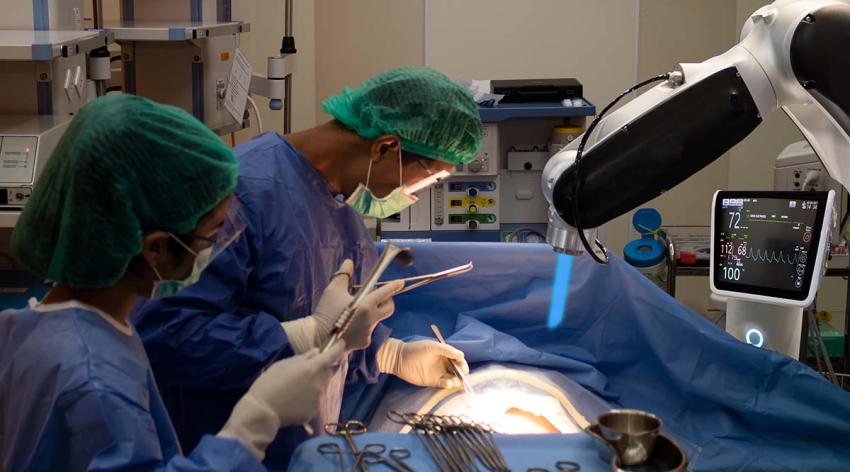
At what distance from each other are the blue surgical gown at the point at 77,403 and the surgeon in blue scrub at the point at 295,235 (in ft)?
1.34

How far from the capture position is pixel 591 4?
16.7 feet

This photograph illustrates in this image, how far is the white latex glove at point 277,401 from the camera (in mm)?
1445

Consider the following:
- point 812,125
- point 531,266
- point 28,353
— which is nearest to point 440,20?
point 531,266

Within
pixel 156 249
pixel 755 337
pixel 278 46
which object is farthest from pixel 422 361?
pixel 278 46

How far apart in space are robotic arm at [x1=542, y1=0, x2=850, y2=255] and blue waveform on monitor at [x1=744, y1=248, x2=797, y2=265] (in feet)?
1.69

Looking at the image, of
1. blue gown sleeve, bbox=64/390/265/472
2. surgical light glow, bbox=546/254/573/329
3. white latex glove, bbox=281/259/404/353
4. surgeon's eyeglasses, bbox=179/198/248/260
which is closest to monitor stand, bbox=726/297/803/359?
surgical light glow, bbox=546/254/573/329

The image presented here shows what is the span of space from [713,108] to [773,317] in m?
0.79

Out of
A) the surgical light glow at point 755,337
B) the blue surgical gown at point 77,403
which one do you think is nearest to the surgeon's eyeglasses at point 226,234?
the blue surgical gown at point 77,403

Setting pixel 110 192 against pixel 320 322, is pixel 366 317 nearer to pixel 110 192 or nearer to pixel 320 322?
pixel 320 322

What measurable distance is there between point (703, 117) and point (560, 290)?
1046mm

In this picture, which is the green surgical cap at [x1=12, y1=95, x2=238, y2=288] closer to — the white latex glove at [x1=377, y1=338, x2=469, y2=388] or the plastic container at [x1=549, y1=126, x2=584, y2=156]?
the white latex glove at [x1=377, y1=338, x2=469, y2=388]

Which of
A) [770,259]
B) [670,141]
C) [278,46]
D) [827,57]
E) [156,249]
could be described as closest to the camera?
[156,249]

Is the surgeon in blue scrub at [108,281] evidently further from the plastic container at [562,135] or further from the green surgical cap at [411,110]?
the plastic container at [562,135]

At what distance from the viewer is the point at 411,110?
1961mm
